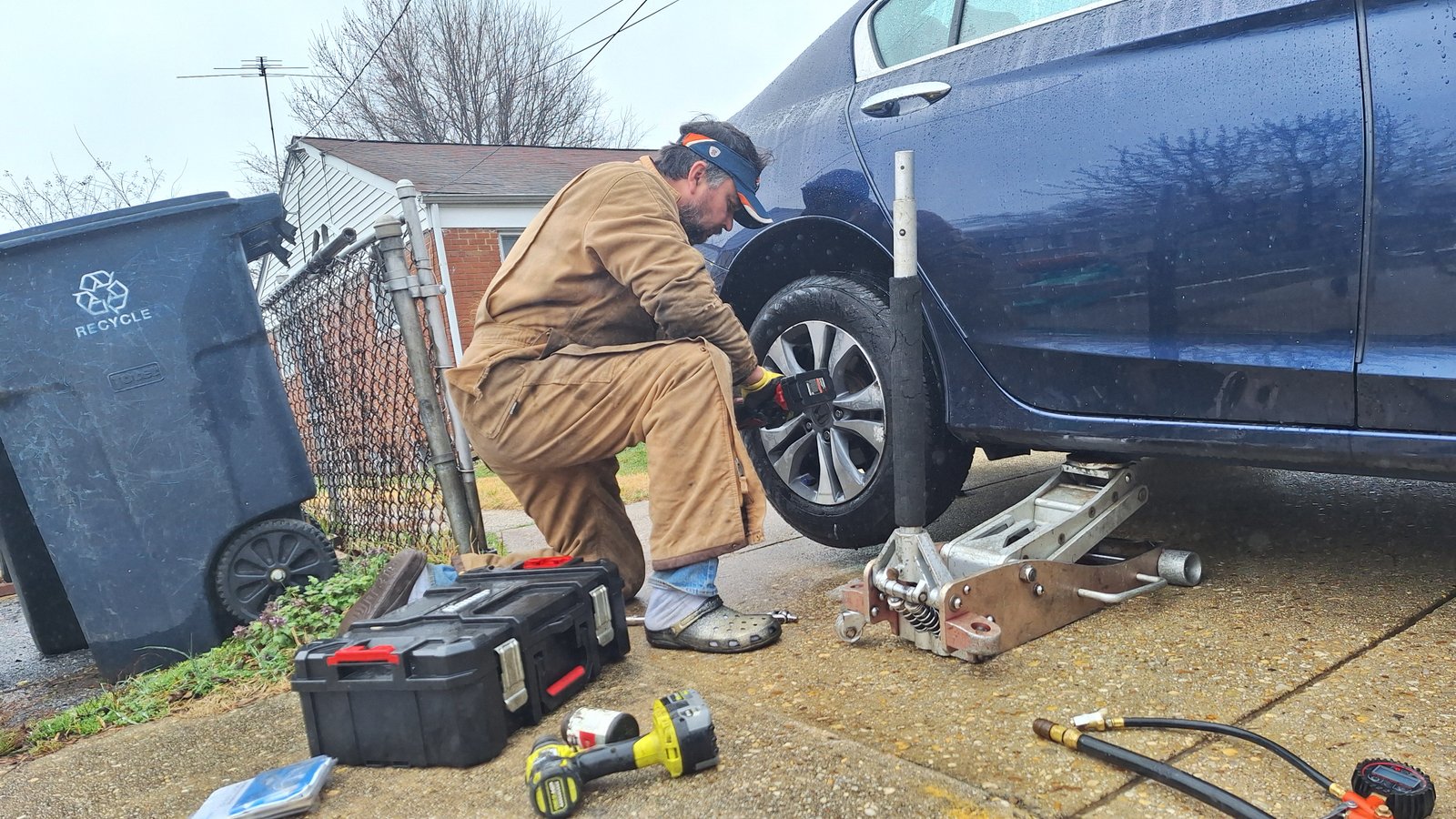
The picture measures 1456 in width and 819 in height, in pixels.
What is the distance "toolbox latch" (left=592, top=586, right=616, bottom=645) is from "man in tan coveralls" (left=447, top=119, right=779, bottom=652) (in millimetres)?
131

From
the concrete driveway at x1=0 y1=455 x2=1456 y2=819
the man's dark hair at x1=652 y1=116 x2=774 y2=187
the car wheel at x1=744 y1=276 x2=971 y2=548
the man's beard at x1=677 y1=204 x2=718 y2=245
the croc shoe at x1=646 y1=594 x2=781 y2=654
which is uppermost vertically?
the man's dark hair at x1=652 y1=116 x2=774 y2=187

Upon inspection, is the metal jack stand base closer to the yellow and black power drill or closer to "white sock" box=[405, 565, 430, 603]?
the yellow and black power drill

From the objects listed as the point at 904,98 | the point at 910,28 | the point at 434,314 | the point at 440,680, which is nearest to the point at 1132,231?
the point at 904,98

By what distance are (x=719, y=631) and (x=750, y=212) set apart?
3.78ft

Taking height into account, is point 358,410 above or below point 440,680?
above

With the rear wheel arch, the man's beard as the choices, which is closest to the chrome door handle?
the rear wheel arch

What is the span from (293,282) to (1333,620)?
396 cm

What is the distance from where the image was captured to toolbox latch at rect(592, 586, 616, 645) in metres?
2.14

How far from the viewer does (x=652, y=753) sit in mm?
1527

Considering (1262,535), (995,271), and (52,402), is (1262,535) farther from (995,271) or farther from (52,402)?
→ (52,402)

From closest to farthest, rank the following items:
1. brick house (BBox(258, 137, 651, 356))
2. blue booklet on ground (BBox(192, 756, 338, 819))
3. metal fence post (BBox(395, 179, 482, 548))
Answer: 1. blue booklet on ground (BBox(192, 756, 338, 819))
2. metal fence post (BBox(395, 179, 482, 548))
3. brick house (BBox(258, 137, 651, 356))

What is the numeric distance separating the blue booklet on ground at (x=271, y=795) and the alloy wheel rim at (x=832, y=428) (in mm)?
1429

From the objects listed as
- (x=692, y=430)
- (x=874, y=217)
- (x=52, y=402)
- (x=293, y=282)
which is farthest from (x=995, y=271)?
(x=293, y=282)

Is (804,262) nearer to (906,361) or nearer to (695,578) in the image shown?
(906,361)
